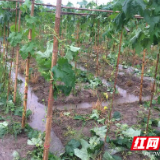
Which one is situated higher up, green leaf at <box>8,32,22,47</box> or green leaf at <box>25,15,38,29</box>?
green leaf at <box>25,15,38,29</box>

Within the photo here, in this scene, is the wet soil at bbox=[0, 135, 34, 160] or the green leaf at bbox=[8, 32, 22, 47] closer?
the wet soil at bbox=[0, 135, 34, 160]

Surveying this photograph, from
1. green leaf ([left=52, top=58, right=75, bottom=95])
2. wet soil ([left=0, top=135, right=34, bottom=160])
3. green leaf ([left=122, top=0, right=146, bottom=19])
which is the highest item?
green leaf ([left=122, top=0, right=146, bottom=19])

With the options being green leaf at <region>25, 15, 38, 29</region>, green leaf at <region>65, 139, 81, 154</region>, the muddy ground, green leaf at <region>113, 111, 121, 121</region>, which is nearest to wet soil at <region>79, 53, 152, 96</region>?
the muddy ground

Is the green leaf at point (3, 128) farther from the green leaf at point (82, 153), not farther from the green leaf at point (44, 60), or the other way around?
the green leaf at point (44, 60)

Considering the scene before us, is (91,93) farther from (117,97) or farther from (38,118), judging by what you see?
(38,118)

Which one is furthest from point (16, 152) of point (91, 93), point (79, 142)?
point (91, 93)

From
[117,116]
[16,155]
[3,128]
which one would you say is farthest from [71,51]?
[117,116]

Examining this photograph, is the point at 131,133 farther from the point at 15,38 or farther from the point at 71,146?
Answer: the point at 15,38

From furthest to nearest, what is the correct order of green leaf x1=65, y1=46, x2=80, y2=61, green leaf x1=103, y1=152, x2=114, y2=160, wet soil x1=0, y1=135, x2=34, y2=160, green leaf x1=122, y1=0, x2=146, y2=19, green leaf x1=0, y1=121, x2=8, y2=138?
1. green leaf x1=0, y1=121, x2=8, y2=138
2. wet soil x1=0, y1=135, x2=34, y2=160
3. green leaf x1=103, y1=152, x2=114, y2=160
4. green leaf x1=65, y1=46, x2=80, y2=61
5. green leaf x1=122, y1=0, x2=146, y2=19

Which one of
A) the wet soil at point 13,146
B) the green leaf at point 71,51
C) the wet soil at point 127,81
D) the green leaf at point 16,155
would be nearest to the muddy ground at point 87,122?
the wet soil at point 13,146

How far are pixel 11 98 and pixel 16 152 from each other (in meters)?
1.53

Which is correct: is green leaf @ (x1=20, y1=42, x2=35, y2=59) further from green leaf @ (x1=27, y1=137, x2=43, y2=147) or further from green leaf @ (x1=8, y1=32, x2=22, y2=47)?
green leaf @ (x1=27, y1=137, x2=43, y2=147)

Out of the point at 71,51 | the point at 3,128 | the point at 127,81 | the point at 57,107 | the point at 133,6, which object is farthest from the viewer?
the point at 127,81

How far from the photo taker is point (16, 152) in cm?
262
